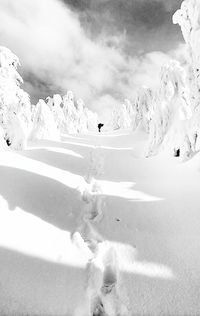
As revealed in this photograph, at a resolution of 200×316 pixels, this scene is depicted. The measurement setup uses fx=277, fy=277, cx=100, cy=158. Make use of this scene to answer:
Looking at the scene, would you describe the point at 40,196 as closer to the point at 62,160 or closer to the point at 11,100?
the point at 62,160

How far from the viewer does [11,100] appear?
18000 mm

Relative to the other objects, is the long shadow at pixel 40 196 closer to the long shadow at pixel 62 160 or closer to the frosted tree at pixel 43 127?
the long shadow at pixel 62 160

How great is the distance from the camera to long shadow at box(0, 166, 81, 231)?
606cm

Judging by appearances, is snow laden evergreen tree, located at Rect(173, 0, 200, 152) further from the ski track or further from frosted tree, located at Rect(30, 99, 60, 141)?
frosted tree, located at Rect(30, 99, 60, 141)

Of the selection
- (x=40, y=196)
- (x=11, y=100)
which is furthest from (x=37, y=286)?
(x=11, y=100)

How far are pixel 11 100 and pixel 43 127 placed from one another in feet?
18.2

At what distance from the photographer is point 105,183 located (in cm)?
929

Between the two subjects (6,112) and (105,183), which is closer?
(105,183)

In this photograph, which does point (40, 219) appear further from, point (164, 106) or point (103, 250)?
point (164, 106)

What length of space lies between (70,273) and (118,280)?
2.31 feet

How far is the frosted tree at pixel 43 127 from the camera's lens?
2299 cm

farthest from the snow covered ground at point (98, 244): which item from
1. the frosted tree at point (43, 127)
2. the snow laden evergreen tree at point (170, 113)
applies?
the frosted tree at point (43, 127)

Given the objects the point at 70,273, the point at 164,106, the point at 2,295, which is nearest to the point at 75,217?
the point at 70,273

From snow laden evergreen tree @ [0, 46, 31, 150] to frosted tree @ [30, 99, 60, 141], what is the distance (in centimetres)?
345
